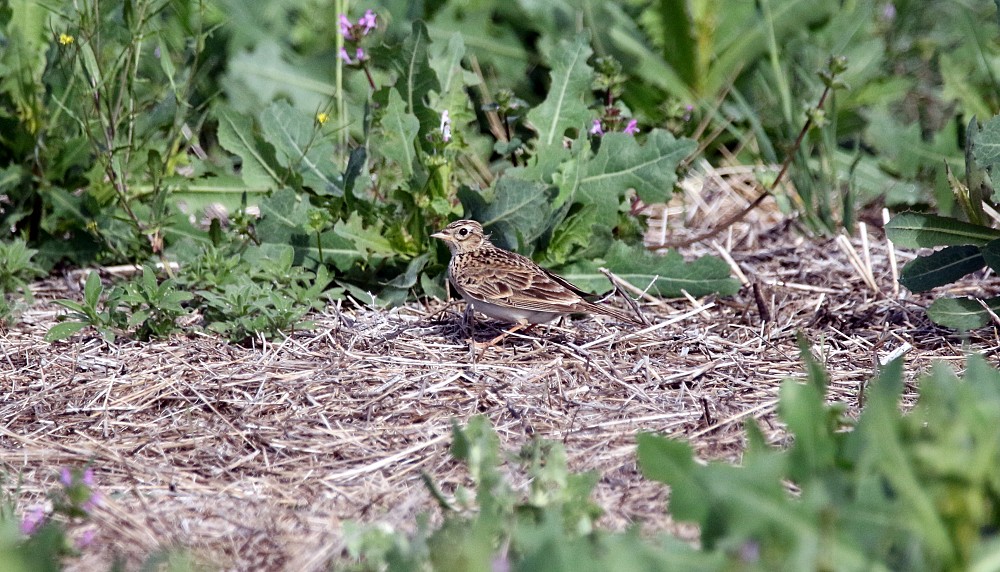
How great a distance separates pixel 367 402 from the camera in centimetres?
438

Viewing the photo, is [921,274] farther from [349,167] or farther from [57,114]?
[57,114]

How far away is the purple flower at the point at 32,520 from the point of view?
3260mm

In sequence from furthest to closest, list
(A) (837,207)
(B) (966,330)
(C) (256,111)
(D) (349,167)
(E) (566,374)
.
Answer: (C) (256,111) → (A) (837,207) → (D) (349,167) → (B) (966,330) → (E) (566,374)

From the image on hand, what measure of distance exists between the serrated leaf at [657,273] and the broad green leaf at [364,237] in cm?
98

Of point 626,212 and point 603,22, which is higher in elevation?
point 603,22

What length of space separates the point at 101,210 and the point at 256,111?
6.58 ft

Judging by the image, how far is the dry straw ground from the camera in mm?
3547

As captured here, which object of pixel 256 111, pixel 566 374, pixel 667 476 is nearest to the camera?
pixel 667 476

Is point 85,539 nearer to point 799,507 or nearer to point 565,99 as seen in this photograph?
point 799,507

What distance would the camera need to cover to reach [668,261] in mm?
5922

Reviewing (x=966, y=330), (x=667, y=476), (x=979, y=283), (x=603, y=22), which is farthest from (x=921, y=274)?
(x=603, y=22)

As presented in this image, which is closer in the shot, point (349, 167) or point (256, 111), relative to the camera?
point (349, 167)

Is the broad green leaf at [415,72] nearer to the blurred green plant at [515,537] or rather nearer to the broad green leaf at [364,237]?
the broad green leaf at [364,237]

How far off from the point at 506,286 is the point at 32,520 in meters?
2.52
